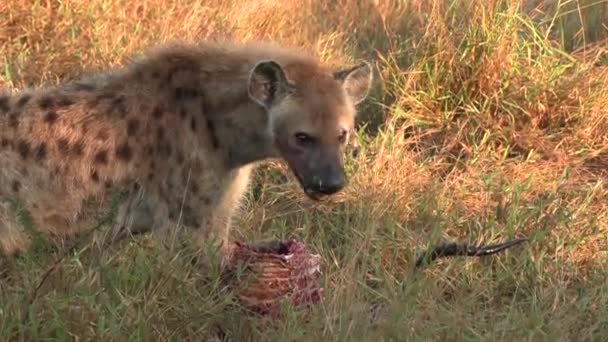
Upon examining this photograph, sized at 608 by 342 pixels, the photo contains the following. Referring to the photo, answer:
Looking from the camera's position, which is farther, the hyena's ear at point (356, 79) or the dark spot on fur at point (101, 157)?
the hyena's ear at point (356, 79)

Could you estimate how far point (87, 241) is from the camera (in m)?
3.69

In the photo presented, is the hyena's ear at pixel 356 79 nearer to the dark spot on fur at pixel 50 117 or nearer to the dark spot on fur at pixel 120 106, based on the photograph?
the dark spot on fur at pixel 120 106

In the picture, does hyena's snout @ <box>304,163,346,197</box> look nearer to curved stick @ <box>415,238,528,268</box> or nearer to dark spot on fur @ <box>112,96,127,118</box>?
curved stick @ <box>415,238,528,268</box>

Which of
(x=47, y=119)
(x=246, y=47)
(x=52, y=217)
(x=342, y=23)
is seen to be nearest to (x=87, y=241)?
(x=52, y=217)

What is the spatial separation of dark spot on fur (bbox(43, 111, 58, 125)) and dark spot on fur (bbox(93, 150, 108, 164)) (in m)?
0.18

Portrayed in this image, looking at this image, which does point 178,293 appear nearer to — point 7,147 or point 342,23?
point 7,147

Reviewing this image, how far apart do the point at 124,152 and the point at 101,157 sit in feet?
0.25

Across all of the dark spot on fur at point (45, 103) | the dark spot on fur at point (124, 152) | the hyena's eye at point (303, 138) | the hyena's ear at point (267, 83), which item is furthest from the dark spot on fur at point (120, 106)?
the hyena's eye at point (303, 138)

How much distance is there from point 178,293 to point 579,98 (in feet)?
8.53

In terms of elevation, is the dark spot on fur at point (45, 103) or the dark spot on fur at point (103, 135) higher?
the dark spot on fur at point (45, 103)

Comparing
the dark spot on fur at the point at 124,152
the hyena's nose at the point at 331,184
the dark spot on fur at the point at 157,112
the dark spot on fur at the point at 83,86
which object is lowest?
the hyena's nose at the point at 331,184

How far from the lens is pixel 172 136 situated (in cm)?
393

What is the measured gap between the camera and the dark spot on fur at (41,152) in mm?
3818

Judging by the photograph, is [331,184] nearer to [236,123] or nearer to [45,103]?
[236,123]
